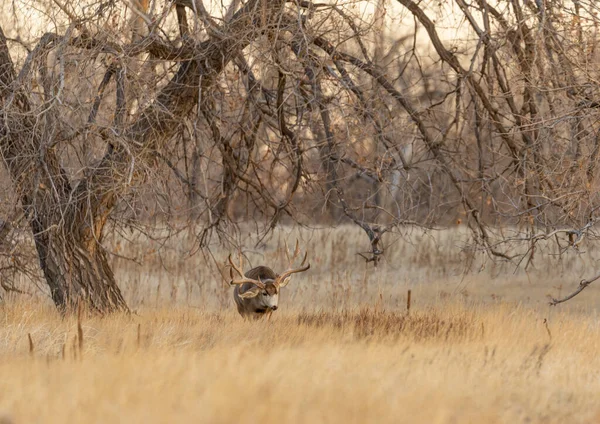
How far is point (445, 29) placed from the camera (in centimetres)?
1046

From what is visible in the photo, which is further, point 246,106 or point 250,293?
point 250,293

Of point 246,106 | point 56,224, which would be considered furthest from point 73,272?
point 246,106

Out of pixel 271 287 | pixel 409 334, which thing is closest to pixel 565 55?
pixel 409 334

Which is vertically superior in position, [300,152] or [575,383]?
[300,152]

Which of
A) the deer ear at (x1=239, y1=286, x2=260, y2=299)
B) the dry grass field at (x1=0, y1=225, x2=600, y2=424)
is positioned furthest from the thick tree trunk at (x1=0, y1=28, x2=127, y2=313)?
the deer ear at (x1=239, y1=286, x2=260, y2=299)

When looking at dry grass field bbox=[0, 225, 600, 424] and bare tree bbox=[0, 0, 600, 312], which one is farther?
bare tree bbox=[0, 0, 600, 312]

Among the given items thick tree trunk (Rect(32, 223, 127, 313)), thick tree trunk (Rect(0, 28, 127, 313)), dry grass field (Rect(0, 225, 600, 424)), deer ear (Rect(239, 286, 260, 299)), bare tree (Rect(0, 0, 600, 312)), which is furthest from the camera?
deer ear (Rect(239, 286, 260, 299))

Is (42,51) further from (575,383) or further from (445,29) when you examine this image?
(575,383)

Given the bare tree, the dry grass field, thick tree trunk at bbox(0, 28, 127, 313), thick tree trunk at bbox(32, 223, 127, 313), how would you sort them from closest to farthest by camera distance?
the dry grass field, the bare tree, thick tree trunk at bbox(0, 28, 127, 313), thick tree trunk at bbox(32, 223, 127, 313)

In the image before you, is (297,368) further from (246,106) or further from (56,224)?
(246,106)

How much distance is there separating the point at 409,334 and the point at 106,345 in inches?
109

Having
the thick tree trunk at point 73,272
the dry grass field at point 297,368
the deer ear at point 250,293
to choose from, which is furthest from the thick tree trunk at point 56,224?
the deer ear at point 250,293

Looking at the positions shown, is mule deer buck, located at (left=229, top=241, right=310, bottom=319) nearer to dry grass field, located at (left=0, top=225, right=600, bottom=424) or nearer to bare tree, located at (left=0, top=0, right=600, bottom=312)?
dry grass field, located at (left=0, top=225, right=600, bottom=424)

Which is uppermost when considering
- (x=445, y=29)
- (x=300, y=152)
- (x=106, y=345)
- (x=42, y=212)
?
(x=445, y=29)
